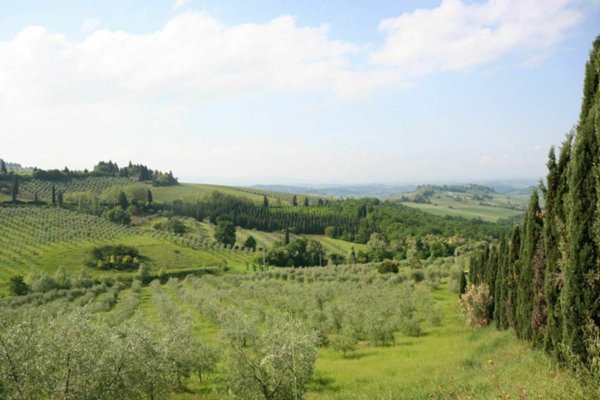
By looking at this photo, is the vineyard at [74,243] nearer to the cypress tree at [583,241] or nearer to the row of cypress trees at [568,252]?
the row of cypress trees at [568,252]

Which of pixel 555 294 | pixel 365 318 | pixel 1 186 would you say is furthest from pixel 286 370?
pixel 1 186

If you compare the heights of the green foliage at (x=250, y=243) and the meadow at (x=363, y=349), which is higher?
the meadow at (x=363, y=349)

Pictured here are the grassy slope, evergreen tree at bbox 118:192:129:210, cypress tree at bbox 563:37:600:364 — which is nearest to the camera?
the grassy slope

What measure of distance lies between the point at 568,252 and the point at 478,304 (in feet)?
66.3

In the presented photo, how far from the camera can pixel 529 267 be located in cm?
2298

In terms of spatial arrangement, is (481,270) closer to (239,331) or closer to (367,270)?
(239,331)

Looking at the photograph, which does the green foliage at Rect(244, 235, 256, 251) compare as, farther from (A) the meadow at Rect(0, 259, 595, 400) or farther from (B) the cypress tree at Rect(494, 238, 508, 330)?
(B) the cypress tree at Rect(494, 238, 508, 330)

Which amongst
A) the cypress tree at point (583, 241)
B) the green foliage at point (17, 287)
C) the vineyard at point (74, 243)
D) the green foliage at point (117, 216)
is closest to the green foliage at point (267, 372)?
the cypress tree at point (583, 241)

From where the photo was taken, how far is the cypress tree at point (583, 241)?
1407 centimetres

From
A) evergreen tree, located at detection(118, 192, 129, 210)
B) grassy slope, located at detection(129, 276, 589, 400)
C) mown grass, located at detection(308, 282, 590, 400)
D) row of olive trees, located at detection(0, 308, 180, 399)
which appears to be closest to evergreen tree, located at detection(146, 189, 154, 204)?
evergreen tree, located at detection(118, 192, 129, 210)

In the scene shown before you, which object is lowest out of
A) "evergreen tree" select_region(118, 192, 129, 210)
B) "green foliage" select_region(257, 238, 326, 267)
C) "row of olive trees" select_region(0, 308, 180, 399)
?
"green foliage" select_region(257, 238, 326, 267)

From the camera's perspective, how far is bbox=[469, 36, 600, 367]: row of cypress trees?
46.2 ft

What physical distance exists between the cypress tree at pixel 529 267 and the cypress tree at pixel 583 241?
7828mm

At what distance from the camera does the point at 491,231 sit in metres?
171
